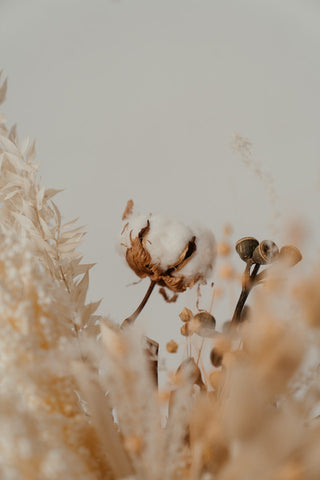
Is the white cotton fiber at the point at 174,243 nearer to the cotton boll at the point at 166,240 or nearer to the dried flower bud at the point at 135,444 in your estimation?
the cotton boll at the point at 166,240

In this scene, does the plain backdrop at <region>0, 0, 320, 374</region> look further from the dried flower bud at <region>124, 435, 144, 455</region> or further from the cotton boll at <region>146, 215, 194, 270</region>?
the dried flower bud at <region>124, 435, 144, 455</region>

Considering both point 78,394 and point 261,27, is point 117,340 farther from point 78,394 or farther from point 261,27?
point 261,27

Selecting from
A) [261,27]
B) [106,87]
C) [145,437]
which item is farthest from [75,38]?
[145,437]

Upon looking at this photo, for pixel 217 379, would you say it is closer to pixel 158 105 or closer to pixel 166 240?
pixel 166 240

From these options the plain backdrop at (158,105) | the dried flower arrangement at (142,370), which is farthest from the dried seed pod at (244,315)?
the plain backdrop at (158,105)

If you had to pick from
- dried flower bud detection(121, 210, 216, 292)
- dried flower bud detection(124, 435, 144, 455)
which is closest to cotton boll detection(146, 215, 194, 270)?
dried flower bud detection(121, 210, 216, 292)

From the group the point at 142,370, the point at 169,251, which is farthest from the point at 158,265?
the point at 142,370
